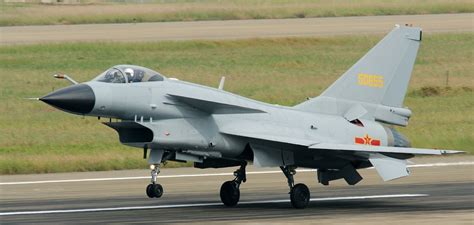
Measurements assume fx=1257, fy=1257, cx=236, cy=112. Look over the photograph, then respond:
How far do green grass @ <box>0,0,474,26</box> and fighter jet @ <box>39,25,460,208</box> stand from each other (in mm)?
40168

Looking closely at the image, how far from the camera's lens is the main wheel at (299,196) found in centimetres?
2488

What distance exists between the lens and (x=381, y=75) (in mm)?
26547

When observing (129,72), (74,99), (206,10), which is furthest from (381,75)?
(206,10)

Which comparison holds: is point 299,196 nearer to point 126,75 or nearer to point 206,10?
point 126,75

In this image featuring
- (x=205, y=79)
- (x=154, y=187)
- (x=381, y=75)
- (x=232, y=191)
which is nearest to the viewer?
(x=154, y=187)

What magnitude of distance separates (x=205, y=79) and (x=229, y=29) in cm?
1495

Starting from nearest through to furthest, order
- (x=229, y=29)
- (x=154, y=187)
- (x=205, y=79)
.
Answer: (x=154, y=187) → (x=205, y=79) → (x=229, y=29)

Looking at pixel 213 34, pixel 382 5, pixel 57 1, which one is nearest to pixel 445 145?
pixel 213 34

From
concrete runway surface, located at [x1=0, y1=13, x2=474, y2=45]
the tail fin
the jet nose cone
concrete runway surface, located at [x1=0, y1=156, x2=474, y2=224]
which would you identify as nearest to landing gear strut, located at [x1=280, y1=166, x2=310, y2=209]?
concrete runway surface, located at [x1=0, y1=156, x2=474, y2=224]

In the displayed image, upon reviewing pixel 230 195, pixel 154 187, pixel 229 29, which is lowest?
pixel 230 195

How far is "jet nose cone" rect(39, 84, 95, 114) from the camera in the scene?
22.4 m

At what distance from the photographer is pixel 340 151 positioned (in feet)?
80.7

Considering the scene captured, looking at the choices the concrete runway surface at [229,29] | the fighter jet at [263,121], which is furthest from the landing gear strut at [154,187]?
the concrete runway surface at [229,29]

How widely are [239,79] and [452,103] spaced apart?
8.45 metres
